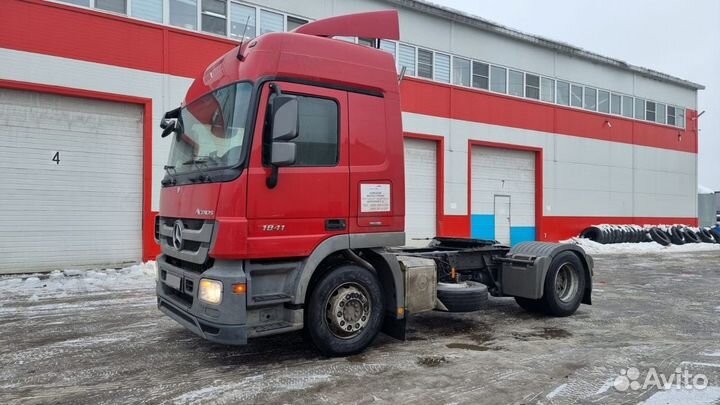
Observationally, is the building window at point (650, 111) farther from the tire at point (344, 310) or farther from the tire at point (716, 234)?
the tire at point (344, 310)

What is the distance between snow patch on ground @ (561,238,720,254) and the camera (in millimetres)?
20281

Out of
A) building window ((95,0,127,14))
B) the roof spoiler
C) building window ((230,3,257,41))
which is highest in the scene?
building window ((230,3,257,41))

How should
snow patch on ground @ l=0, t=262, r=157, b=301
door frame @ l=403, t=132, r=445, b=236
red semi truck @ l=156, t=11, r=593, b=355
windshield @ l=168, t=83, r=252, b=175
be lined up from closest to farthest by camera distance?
red semi truck @ l=156, t=11, r=593, b=355 < windshield @ l=168, t=83, r=252, b=175 < snow patch on ground @ l=0, t=262, r=157, b=301 < door frame @ l=403, t=132, r=445, b=236

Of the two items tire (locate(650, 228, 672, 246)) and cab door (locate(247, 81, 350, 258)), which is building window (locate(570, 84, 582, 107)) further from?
cab door (locate(247, 81, 350, 258))

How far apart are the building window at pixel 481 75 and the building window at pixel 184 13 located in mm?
10797

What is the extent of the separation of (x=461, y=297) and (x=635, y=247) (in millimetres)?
18362

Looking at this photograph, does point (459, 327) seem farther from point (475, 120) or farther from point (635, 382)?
point (475, 120)

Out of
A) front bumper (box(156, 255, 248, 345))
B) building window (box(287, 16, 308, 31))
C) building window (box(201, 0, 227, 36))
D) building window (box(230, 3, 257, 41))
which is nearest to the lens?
front bumper (box(156, 255, 248, 345))

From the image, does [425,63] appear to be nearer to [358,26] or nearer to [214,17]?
[214,17]

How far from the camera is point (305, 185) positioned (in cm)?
492

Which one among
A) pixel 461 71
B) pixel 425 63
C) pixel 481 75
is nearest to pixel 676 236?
pixel 481 75

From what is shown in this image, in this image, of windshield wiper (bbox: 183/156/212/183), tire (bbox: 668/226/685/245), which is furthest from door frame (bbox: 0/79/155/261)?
tire (bbox: 668/226/685/245)

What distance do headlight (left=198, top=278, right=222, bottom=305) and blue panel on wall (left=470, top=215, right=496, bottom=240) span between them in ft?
51.7

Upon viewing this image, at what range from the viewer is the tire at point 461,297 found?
625 centimetres
